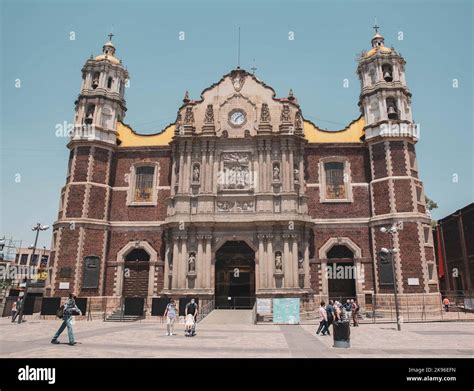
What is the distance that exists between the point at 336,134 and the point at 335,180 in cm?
458

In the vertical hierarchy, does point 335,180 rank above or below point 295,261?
above

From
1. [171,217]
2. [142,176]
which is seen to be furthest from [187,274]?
[142,176]

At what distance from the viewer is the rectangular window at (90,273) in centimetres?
2945

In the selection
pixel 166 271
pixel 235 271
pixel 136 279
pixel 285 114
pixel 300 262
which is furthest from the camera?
pixel 285 114

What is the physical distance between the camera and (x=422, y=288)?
27.4 metres

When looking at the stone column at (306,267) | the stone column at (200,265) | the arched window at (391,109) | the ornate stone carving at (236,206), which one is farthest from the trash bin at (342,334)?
the arched window at (391,109)

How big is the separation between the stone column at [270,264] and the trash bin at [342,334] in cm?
1409

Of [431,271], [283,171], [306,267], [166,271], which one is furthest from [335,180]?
[166,271]

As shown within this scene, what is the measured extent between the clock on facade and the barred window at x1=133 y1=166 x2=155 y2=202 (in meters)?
8.23

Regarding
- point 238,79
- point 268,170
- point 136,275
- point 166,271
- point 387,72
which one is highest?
point 387,72

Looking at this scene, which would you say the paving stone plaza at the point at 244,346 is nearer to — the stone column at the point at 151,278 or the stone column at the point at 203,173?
the stone column at the point at 151,278

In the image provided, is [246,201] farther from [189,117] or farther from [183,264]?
[189,117]

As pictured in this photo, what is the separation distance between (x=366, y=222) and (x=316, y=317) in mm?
8665

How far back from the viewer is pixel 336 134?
111ft
